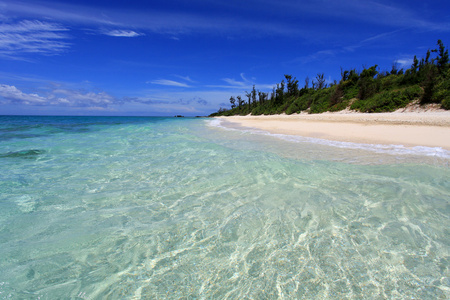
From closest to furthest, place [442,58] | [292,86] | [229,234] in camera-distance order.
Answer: [229,234], [442,58], [292,86]

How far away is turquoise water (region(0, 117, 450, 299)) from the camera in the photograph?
182 centimetres

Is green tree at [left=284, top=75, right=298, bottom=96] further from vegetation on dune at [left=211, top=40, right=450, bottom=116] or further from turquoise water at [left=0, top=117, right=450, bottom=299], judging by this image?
turquoise water at [left=0, top=117, right=450, bottom=299]

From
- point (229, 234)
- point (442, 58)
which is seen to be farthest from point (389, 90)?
point (229, 234)

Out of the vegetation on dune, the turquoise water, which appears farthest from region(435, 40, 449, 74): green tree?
the turquoise water

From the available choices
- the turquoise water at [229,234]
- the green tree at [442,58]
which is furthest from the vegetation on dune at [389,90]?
the turquoise water at [229,234]

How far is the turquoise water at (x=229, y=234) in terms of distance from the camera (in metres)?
1.82

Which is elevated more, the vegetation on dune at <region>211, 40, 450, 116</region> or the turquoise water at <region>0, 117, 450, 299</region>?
the vegetation on dune at <region>211, 40, 450, 116</region>

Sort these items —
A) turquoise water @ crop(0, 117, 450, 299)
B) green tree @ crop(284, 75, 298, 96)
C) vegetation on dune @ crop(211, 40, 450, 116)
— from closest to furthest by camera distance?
turquoise water @ crop(0, 117, 450, 299) < vegetation on dune @ crop(211, 40, 450, 116) < green tree @ crop(284, 75, 298, 96)

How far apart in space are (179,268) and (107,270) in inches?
28.4

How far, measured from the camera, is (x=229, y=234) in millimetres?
2584

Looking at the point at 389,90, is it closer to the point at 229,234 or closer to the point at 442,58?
the point at 442,58

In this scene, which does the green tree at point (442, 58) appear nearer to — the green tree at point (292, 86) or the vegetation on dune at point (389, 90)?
the vegetation on dune at point (389, 90)

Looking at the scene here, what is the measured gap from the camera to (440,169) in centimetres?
489

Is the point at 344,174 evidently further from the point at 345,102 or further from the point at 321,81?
the point at 321,81
